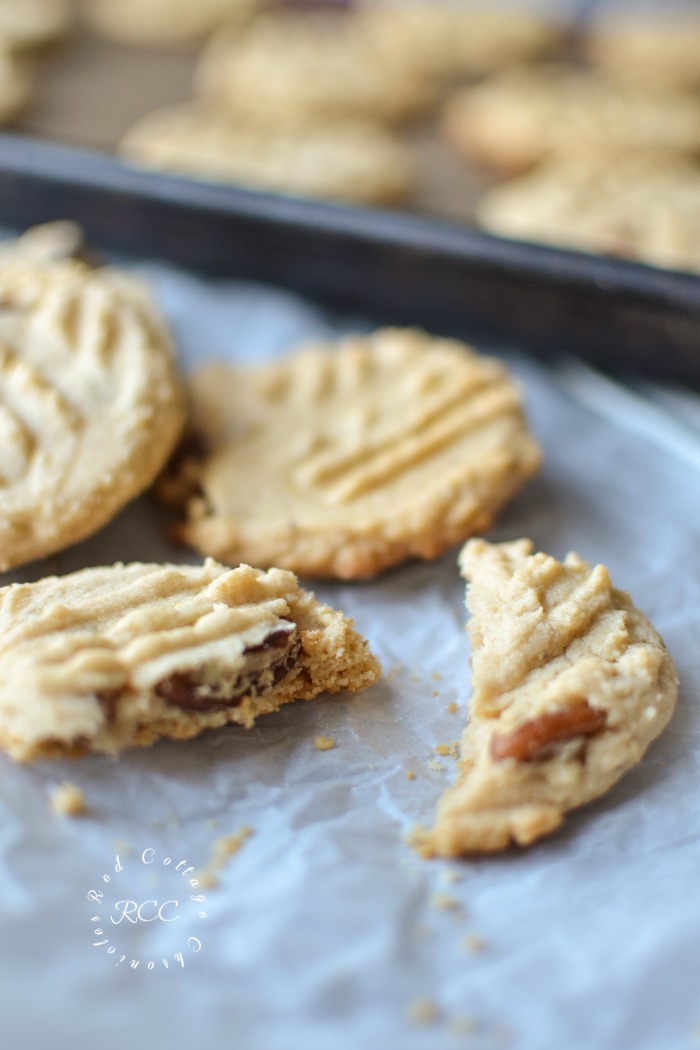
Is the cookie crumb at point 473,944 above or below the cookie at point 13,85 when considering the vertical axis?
below

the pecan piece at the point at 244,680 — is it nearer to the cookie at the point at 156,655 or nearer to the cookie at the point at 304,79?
the cookie at the point at 156,655

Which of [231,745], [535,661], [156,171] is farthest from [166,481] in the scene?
[156,171]

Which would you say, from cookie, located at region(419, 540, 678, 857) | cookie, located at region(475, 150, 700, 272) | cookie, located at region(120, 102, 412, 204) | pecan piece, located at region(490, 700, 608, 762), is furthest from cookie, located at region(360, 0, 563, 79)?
pecan piece, located at region(490, 700, 608, 762)

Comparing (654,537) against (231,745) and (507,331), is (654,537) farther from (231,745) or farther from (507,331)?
(231,745)

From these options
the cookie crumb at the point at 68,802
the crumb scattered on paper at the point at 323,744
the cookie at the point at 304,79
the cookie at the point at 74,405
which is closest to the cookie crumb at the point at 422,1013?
the crumb scattered on paper at the point at 323,744

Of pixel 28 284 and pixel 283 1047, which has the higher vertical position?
pixel 28 284

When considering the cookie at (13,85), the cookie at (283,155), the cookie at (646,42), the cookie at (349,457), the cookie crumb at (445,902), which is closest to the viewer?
the cookie crumb at (445,902)
